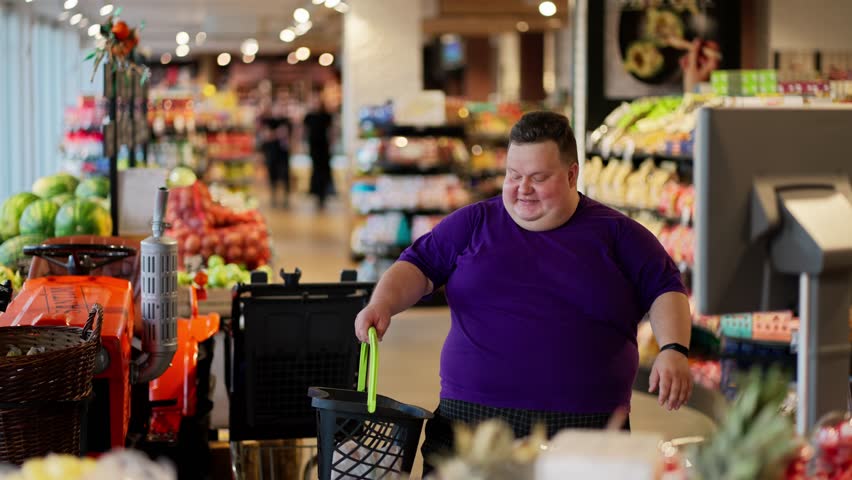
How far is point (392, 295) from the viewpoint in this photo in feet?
9.88

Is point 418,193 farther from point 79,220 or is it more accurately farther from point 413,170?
point 79,220

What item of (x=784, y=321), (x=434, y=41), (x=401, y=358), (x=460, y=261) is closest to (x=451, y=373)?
(x=460, y=261)

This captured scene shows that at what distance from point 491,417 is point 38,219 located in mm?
3545

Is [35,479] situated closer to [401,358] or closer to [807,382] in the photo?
[807,382]

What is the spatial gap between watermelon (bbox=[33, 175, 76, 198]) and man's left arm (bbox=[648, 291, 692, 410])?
4.93 metres

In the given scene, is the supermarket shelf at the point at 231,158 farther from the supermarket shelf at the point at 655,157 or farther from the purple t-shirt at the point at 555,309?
the purple t-shirt at the point at 555,309

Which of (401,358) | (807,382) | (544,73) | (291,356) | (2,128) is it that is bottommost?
(401,358)

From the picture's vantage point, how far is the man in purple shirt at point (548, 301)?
2.90 m

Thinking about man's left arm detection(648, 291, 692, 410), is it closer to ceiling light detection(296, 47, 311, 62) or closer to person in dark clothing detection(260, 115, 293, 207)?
person in dark clothing detection(260, 115, 293, 207)

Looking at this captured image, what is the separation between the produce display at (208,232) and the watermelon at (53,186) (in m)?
0.87

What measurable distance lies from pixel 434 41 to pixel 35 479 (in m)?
27.8

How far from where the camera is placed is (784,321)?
20.9 ft

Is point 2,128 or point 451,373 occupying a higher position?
point 2,128

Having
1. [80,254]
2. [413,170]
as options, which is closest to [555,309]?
[80,254]
